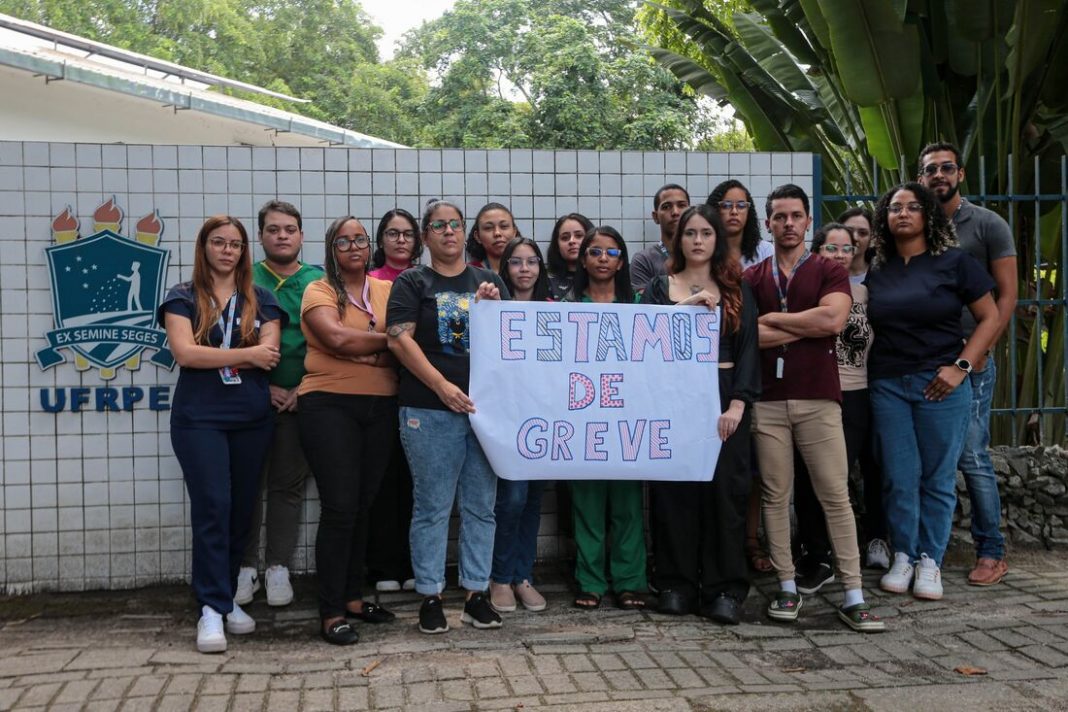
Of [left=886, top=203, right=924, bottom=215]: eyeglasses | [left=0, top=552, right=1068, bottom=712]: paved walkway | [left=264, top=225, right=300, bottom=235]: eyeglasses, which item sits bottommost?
[left=0, top=552, right=1068, bottom=712]: paved walkway

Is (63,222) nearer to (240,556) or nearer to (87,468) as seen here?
(87,468)

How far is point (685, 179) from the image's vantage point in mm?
5973

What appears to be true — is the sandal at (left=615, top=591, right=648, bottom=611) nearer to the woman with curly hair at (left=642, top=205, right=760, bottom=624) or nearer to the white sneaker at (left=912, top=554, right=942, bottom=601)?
the woman with curly hair at (left=642, top=205, right=760, bottom=624)

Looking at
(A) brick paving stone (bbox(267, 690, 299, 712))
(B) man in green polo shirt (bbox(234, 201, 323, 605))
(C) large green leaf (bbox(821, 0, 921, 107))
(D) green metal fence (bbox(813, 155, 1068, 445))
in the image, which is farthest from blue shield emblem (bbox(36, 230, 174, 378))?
(C) large green leaf (bbox(821, 0, 921, 107))

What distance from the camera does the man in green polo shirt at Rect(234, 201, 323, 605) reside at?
501 cm

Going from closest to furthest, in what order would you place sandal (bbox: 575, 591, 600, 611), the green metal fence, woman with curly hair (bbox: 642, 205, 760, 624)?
woman with curly hair (bbox: 642, 205, 760, 624) < sandal (bbox: 575, 591, 600, 611) < the green metal fence

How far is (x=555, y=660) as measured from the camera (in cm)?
421

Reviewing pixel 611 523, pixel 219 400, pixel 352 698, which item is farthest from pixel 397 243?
pixel 352 698

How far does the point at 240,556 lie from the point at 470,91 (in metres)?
25.0

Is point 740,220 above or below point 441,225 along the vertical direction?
above

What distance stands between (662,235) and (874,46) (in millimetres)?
2753

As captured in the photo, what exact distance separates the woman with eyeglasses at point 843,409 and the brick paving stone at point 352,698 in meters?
2.61

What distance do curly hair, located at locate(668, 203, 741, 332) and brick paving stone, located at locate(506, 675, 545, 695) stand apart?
77.4 inches

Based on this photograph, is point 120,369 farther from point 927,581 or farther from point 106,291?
point 927,581
